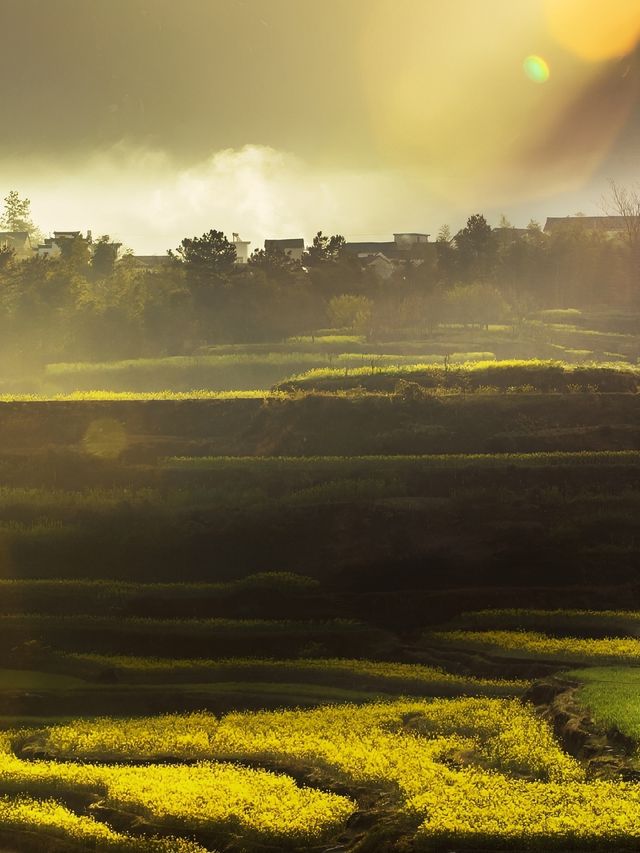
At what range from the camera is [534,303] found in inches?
5069

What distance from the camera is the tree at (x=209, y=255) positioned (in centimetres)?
12000

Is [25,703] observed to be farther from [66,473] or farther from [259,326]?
[259,326]

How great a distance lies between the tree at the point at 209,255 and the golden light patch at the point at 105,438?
58.4 m

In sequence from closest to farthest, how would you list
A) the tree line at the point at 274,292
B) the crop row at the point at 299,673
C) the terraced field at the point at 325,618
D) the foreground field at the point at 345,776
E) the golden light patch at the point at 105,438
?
the foreground field at the point at 345,776 → the terraced field at the point at 325,618 → the crop row at the point at 299,673 → the golden light patch at the point at 105,438 → the tree line at the point at 274,292

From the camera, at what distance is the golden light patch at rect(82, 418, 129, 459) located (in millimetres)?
59875

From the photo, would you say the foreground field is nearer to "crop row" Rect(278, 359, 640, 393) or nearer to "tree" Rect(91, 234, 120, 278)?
"crop row" Rect(278, 359, 640, 393)

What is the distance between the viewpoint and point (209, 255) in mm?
121188

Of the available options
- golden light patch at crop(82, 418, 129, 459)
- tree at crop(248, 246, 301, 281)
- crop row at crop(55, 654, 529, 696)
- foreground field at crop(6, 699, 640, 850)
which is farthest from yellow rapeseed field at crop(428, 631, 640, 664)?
tree at crop(248, 246, 301, 281)

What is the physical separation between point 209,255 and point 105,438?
2449 inches

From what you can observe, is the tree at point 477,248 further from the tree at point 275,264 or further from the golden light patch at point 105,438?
the golden light patch at point 105,438

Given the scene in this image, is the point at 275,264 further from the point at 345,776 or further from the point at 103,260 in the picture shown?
the point at 345,776

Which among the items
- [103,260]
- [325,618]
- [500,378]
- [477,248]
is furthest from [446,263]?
[325,618]

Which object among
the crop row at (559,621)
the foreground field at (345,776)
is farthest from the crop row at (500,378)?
the foreground field at (345,776)

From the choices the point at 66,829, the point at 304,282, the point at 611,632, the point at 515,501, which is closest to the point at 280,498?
the point at 515,501
